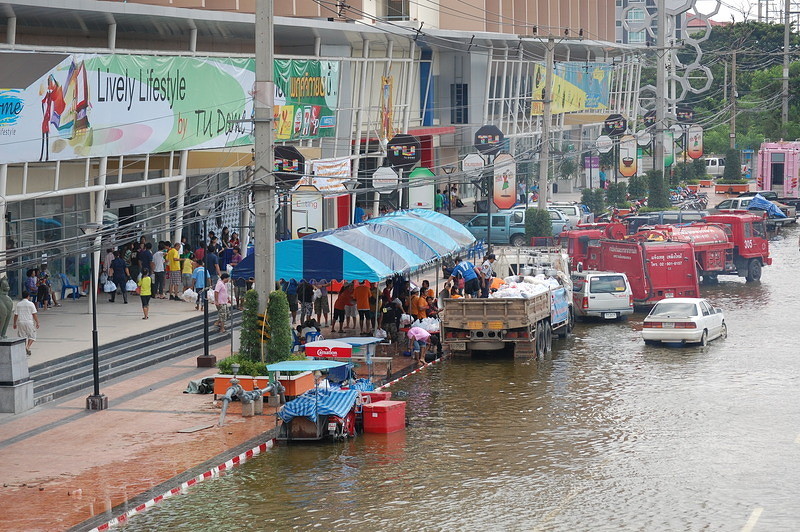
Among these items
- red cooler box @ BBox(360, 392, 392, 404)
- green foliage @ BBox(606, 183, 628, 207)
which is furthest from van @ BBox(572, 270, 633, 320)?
green foliage @ BBox(606, 183, 628, 207)

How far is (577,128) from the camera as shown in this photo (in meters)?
95.2

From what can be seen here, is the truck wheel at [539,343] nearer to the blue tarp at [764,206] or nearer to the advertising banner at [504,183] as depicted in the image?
the advertising banner at [504,183]

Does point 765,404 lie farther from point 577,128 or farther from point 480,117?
point 577,128

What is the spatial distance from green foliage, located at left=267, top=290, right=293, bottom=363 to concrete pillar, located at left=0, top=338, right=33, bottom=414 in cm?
513

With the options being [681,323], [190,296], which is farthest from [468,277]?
[190,296]

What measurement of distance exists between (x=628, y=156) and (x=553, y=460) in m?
49.5

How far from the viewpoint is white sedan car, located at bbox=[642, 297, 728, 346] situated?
33.6 meters

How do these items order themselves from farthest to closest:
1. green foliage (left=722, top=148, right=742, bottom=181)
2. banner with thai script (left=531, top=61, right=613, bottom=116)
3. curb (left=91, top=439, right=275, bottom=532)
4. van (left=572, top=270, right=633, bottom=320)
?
green foliage (left=722, top=148, right=742, bottom=181), banner with thai script (left=531, top=61, right=613, bottom=116), van (left=572, top=270, right=633, bottom=320), curb (left=91, top=439, right=275, bottom=532)

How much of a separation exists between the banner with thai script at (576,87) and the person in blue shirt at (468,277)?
31777 millimetres

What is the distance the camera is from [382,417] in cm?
2381

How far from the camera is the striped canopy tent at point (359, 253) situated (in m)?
30.2

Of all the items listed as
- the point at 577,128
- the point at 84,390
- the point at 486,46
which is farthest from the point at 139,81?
the point at 577,128

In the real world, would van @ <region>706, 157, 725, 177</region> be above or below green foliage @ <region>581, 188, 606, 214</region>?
above

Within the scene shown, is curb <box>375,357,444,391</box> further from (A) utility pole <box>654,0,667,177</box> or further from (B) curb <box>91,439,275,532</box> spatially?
(A) utility pole <box>654,0,667,177</box>
